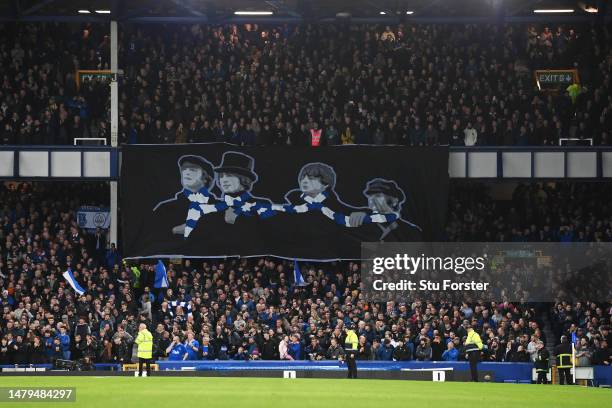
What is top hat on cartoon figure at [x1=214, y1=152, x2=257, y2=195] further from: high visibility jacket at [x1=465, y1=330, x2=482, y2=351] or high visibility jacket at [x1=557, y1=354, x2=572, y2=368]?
high visibility jacket at [x1=557, y1=354, x2=572, y2=368]

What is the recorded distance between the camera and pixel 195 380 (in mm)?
35062

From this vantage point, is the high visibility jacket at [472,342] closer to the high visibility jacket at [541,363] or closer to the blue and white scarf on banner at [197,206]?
the high visibility jacket at [541,363]

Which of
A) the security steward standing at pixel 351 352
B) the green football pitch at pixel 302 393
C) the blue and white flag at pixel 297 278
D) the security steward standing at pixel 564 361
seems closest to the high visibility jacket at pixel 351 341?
the security steward standing at pixel 351 352

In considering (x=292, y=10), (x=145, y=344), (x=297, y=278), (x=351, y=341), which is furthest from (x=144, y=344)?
(x=292, y=10)

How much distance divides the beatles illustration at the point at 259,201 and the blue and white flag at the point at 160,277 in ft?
7.46

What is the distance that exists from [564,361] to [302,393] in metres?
12.1

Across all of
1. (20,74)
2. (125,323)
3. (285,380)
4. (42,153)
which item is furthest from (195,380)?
(20,74)

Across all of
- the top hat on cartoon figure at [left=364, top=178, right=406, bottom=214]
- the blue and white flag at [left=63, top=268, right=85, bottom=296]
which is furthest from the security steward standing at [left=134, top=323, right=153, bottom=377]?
the top hat on cartoon figure at [left=364, top=178, right=406, bottom=214]

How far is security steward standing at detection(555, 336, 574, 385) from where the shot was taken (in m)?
38.3

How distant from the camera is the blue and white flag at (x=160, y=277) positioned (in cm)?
4606

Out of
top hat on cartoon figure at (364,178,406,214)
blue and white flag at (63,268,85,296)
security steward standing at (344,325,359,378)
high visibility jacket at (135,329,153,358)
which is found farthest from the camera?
top hat on cartoon figure at (364,178,406,214)

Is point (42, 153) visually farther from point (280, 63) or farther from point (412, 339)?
point (412, 339)

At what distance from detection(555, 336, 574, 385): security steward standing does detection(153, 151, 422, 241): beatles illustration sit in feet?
35.7

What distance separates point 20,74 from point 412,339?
20831mm
